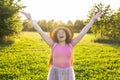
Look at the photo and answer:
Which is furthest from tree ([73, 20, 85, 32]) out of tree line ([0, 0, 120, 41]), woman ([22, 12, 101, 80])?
woman ([22, 12, 101, 80])

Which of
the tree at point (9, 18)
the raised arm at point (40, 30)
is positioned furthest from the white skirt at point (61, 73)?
the tree at point (9, 18)

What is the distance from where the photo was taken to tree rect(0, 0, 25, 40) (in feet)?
77.9

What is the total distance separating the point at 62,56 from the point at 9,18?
18375mm

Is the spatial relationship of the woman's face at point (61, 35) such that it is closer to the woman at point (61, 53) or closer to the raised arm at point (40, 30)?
the woman at point (61, 53)

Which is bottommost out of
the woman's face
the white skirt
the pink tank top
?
the white skirt

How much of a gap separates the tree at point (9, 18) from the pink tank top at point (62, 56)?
17574 millimetres

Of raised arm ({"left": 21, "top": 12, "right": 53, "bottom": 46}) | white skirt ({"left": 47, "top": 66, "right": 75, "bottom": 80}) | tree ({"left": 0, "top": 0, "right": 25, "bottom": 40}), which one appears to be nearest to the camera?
white skirt ({"left": 47, "top": 66, "right": 75, "bottom": 80})

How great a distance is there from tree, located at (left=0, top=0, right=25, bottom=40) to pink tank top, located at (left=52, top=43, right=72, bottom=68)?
17.6 metres

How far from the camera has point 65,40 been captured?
6477 millimetres

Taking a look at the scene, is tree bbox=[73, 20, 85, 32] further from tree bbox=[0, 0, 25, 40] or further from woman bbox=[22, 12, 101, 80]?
woman bbox=[22, 12, 101, 80]

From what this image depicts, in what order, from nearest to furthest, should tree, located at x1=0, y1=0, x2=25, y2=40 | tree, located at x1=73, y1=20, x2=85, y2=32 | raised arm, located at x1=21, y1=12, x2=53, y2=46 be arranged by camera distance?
raised arm, located at x1=21, y1=12, x2=53, y2=46, tree, located at x1=0, y1=0, x2=25, y2=40, tree, located at x1=73, y1=20, x2=85, y2=32

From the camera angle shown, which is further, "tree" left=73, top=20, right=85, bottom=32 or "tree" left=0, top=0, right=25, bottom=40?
"tree" left=73, top=20, right=85, bottom=32

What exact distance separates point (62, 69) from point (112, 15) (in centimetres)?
2556

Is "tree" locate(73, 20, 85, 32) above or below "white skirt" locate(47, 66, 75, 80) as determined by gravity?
above
